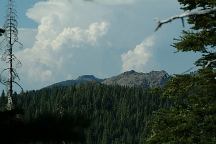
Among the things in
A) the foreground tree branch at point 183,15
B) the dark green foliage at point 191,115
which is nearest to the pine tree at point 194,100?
the dark green foliage at point 191,115

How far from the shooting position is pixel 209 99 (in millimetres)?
15789

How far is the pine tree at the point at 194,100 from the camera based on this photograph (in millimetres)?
15562

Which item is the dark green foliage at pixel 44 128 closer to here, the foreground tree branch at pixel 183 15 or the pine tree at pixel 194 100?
the foreground tree branch at pixel 183 15

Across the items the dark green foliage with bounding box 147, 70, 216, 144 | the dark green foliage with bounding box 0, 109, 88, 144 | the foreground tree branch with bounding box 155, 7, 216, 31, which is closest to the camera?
the dark green foliage with bounding box 0, 109, 88, 144

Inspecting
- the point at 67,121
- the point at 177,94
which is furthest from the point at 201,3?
the point at 67,121

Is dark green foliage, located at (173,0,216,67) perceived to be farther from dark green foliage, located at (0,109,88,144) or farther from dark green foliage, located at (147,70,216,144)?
dark green foliage, located at (0,109,88,144)

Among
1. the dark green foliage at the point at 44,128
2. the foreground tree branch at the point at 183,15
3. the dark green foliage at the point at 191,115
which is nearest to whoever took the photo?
the dark green foliage at the point at 44,128

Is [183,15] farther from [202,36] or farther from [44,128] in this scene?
[202,36]

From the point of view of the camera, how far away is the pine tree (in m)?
15.6

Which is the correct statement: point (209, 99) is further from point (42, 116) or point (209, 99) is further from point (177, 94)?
point (42, 116)

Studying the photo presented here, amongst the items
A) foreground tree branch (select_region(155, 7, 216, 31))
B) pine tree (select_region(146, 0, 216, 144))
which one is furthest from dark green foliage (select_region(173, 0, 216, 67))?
foreground tree branch (select_region(155, 7, 216, 31))

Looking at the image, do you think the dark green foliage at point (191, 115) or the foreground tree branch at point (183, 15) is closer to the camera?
the foreground tree branch at point (183, 15)

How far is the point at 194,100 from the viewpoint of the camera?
52.0 feet

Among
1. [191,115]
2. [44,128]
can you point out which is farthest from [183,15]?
[191,115]
